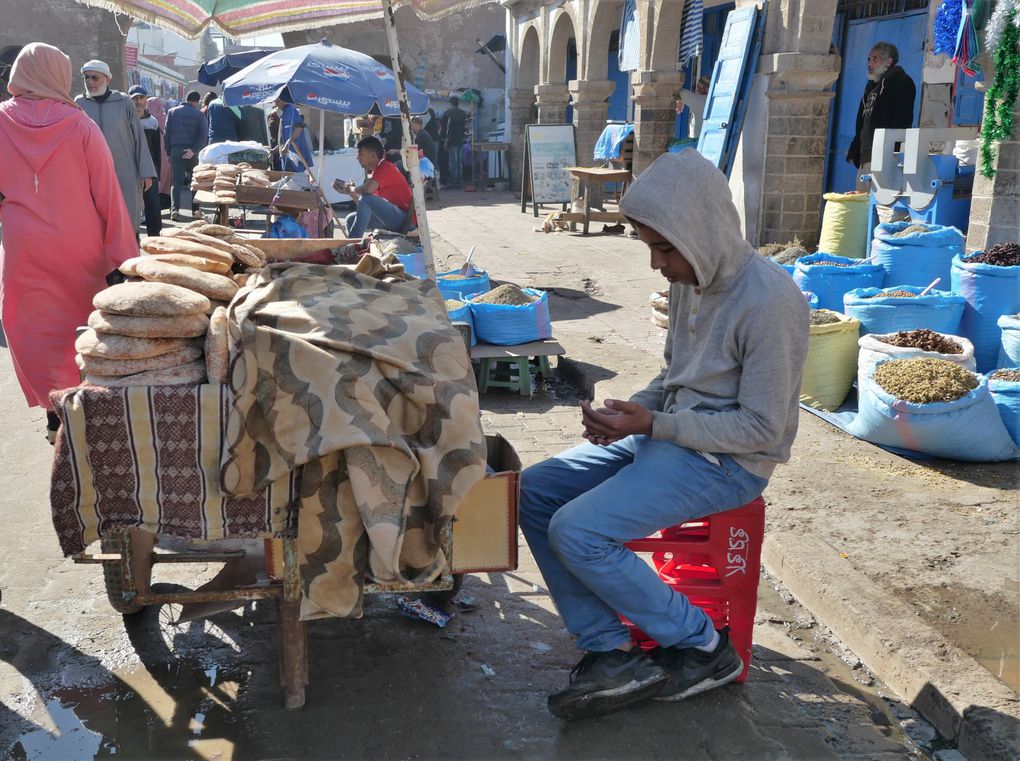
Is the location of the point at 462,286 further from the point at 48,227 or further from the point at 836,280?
the point at 48,227

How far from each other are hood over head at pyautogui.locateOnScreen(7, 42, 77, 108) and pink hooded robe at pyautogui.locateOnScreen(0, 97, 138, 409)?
0.04 metres

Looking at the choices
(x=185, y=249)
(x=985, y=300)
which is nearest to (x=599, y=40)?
(x=985, y=300)

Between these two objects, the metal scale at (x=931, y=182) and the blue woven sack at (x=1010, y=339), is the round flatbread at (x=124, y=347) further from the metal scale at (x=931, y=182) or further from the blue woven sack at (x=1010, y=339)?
the metal scale at (x=931, y=182)

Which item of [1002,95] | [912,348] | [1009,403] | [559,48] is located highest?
[559,48]


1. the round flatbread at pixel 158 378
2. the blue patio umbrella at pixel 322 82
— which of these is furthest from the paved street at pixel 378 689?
the blue patio umbrella at pixel 322 82

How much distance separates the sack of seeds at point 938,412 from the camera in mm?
4535

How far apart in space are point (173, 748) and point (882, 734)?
79.7 inches

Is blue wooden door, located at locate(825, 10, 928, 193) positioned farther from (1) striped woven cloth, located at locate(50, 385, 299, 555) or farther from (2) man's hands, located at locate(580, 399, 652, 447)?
(1) striped woven cloth, located at locate(50, 385, 299, 555)

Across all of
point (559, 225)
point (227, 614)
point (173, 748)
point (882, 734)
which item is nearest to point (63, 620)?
point (227, 614)

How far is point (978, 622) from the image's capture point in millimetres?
3334

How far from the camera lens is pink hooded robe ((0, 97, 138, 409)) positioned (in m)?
4.38

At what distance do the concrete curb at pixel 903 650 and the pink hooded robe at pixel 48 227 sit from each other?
10.9ft

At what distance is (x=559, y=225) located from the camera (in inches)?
557

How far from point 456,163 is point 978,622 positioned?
69.2 ft
